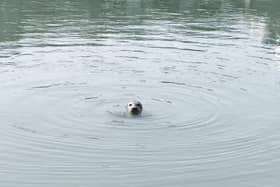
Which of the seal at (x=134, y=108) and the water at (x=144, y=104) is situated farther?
the seal at (x=134, y=108)

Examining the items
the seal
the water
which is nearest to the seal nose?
the seal

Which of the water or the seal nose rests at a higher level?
the seal nose

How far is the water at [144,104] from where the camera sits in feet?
73.7

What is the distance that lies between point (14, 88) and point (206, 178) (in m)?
14.2

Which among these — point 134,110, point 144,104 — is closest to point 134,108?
point 134,110

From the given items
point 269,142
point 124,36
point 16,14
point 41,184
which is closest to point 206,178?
point 269,142

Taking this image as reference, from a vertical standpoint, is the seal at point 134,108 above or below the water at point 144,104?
above

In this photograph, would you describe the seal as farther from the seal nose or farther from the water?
the water

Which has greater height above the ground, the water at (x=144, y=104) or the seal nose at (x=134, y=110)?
the seal nose at (x=134, y=110)

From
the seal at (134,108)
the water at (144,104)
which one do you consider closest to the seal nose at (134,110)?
the seal at (134,108)

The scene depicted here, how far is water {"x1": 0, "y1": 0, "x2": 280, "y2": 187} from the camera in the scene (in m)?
22.5

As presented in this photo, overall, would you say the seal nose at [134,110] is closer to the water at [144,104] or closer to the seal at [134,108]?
the seal at [134,108]

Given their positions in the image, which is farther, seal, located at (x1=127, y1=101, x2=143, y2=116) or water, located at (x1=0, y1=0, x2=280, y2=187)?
seal, located at (x1=127, y1=101, x2=143, y2=116)

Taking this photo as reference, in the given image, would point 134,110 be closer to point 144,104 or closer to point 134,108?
point 134,108
